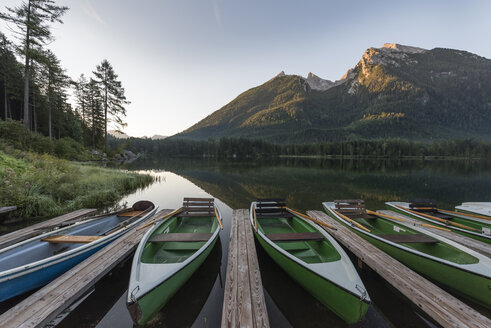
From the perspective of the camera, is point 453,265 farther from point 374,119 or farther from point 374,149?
point 374,119

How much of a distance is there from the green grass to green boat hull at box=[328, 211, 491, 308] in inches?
562

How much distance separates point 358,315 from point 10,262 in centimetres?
756

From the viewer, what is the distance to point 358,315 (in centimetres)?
324

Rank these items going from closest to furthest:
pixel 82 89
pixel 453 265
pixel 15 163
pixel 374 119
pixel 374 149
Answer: pixel 453 265 < pixel 15 163 < pixel 82 89 < pixel 374 149 < pixel 374 119

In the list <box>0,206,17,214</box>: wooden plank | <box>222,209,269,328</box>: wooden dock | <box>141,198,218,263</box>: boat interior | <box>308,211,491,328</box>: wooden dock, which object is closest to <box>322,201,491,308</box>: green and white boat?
<box>308,211,491,328</box>: wooden dock

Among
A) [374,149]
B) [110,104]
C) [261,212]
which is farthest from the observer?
[374,149]

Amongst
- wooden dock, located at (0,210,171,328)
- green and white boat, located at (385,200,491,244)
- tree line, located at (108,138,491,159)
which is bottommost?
wooden dock, located at (0,210,171,328)

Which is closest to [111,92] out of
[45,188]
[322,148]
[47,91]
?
[47,91]

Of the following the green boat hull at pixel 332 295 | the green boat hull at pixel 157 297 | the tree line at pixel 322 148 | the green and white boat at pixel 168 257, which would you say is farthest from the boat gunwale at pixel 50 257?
the tree line at pixel 322 148

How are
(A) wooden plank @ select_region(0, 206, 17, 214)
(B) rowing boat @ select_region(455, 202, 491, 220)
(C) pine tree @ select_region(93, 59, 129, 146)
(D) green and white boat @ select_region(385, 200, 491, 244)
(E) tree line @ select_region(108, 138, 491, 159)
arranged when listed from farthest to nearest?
(E) tree line @ select_region(108, 138, 491, 159) → (C) pine tree @ select_region(93, 59, 129, 146) → (B) rowing boat @ select_region(455, 202, 491, 220) → (A) wooden plank @ select_region(0, 206, 17, 214) → (D) green and white boat @ select_region(385, 200, 491, 244)

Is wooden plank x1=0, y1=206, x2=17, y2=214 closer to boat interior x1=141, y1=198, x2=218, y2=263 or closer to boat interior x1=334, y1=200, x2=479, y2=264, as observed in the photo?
boat interior x1=141, y1=198, x2=218, y2=263

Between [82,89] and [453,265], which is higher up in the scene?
[82,89]

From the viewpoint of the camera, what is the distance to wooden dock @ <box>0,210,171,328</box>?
2977mm

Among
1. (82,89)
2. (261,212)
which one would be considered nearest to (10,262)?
(261,212)
